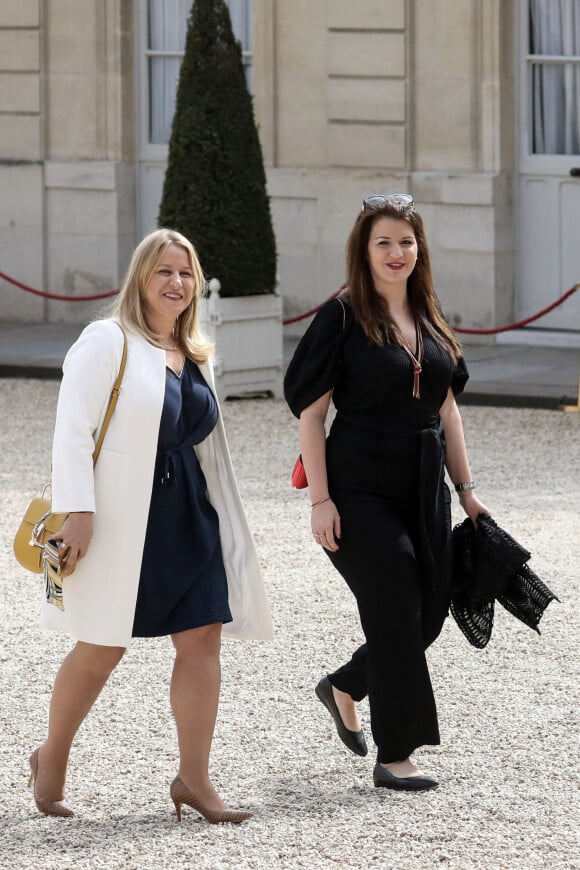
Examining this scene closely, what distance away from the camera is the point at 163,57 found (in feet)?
50.1

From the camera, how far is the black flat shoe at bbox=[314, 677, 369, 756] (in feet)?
15.7

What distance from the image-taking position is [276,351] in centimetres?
1137

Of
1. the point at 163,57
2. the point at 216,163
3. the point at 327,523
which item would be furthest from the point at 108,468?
the point at 163,57

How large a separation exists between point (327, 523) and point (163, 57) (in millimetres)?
11398

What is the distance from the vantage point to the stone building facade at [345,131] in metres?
13.5

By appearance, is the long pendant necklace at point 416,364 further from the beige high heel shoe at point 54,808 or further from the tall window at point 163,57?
the tall window at point 163,57

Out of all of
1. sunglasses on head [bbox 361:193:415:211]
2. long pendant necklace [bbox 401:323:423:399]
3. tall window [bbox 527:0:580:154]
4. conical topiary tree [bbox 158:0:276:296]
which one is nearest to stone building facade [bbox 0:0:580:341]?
tall window [bbox 527:0:580:154]

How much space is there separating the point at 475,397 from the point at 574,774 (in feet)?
21.7

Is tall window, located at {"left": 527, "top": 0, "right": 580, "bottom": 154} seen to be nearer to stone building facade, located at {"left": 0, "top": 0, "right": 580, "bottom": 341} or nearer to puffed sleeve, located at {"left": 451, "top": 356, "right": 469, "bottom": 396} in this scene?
stone building facade, located at {"left": 0, "top": 0, "right": 580, "bottom": 341}

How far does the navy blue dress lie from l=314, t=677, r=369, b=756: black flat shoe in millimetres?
642

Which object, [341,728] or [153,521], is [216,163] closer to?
[341,728]

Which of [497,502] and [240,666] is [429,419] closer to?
[240,666]

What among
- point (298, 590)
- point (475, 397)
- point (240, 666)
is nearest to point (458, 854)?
point (240, 666)

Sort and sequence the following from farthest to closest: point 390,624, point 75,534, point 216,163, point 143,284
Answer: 1. point 216,163
2. point 390,624
3. point 143,284
4. point 75,534
